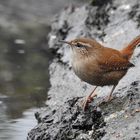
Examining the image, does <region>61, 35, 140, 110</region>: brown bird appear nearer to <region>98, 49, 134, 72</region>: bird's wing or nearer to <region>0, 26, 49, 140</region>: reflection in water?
<region>98, 49, 134, 72</region>: bird's wing

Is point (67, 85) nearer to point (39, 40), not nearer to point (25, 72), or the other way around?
point (25, 72)

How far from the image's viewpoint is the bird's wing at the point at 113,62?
21.1ft

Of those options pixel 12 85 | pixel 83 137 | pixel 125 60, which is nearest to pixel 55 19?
pixel 12 85

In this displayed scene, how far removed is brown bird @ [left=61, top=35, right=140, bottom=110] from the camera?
20.7ft

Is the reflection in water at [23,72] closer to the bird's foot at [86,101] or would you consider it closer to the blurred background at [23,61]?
the blurred background at [23,61]

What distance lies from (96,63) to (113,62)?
0.79ft

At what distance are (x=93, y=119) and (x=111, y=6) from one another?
467 cm

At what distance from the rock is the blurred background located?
41 centimetres

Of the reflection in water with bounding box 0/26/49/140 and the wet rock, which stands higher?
the reflection in water with bounding box 0/26/49/140

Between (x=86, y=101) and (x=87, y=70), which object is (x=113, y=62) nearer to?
(x=87, y=70)

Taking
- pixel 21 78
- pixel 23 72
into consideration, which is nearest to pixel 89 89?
pixel 21 78

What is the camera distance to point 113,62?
6535 mm

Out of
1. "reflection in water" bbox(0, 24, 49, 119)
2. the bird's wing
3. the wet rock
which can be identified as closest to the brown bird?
the bird's wing

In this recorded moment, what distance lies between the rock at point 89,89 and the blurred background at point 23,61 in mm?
412
